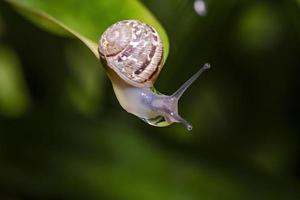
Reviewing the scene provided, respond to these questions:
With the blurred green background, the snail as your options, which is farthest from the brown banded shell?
the blurred green background

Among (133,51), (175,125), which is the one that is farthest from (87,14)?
(175,125)

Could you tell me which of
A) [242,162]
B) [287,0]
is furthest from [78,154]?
[287,0]

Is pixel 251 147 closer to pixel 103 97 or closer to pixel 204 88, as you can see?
pixel 204 88

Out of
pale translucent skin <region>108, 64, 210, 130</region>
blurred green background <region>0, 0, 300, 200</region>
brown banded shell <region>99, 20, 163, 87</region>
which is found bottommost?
blurred green background <region>0, 0, 300, 200</region>

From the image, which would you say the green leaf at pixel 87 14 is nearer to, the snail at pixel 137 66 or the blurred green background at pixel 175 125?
the snail at pixel 137 66

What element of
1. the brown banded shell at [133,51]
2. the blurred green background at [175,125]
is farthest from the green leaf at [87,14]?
the blurred green background at [175,125]

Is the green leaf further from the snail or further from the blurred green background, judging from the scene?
the blurred green background
